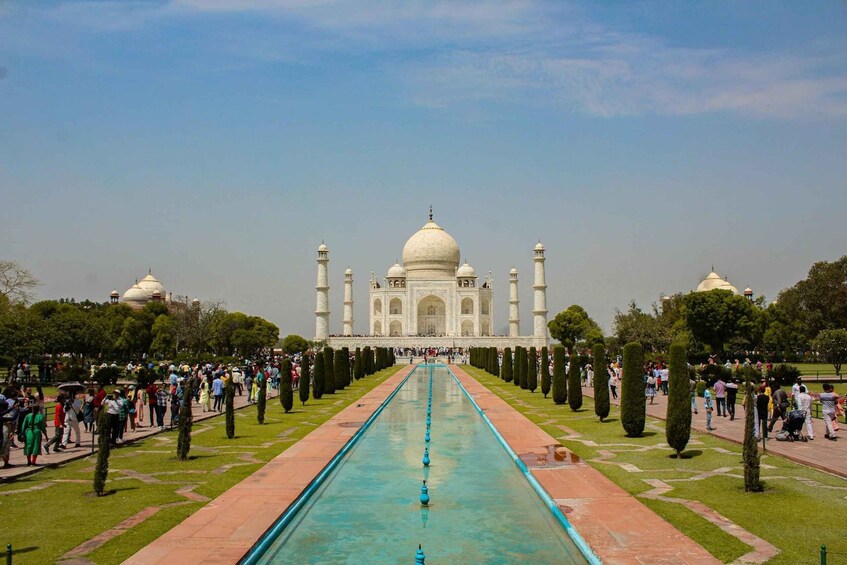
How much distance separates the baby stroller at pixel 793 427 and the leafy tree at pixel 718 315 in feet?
108

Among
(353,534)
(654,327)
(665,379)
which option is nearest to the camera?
(353,534)

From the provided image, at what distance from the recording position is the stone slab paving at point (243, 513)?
6.47 meters

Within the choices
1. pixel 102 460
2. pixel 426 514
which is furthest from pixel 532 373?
pixel 102 460

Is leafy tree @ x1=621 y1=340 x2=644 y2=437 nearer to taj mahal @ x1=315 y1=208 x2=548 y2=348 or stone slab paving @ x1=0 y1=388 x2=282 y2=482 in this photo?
stone slab paving @ x1=0 y1=388 x2=282 y2=482

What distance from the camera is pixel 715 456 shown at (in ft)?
36.2

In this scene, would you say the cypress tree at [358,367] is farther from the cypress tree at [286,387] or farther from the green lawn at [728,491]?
the green lawn at [728,491]

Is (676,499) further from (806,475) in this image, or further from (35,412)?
(35,412)

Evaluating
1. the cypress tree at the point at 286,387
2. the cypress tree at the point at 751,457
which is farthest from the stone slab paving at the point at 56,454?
the cypress tree at the point at 751,457

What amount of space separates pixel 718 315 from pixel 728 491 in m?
37.0

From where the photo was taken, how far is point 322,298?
62.2 metres

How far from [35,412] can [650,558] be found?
26.6 feet

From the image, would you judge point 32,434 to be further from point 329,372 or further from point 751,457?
point 329,372

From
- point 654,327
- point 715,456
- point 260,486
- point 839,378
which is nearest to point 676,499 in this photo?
point 715,456

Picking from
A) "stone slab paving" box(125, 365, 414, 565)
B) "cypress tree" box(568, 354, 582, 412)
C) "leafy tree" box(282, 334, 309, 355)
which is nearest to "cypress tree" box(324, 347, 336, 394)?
"cypress tree" box(568, 354, 582, 412)
